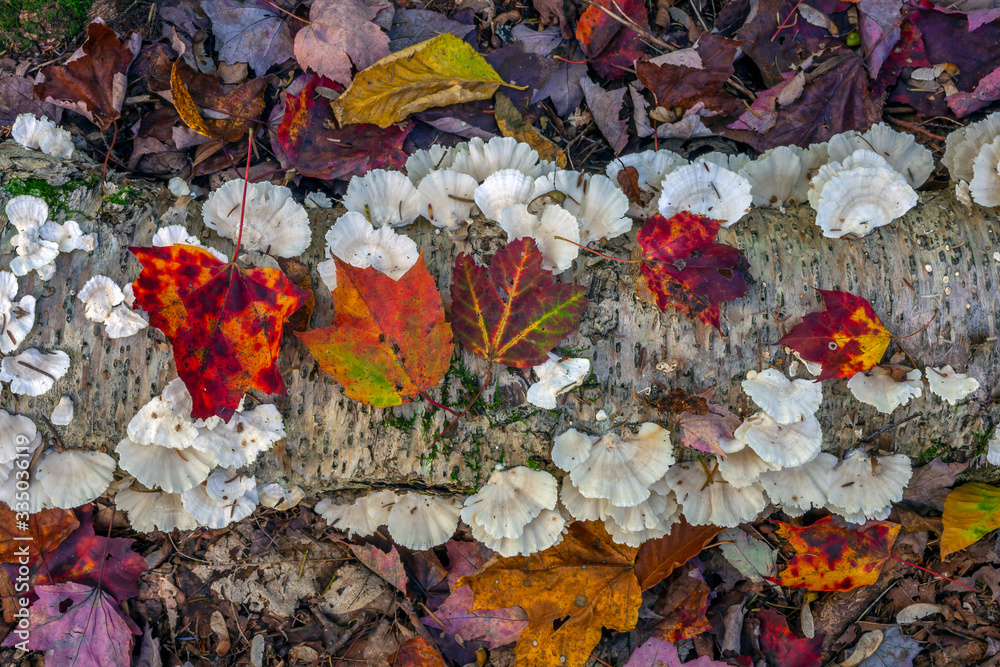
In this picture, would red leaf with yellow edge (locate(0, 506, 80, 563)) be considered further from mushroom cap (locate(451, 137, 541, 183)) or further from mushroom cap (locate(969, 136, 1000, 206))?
mushroom cap (locate(969, 136, 1000, 206))

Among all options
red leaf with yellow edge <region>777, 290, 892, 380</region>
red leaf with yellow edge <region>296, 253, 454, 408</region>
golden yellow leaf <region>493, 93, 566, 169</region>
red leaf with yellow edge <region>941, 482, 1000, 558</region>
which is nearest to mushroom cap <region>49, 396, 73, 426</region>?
red leaf with yellow edge <region>296, 253, 454, 408</region>

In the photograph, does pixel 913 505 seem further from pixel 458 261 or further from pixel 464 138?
pixel 464 138

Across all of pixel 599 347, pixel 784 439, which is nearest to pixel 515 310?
pixel 599 347

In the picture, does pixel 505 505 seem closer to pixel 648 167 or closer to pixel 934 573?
pixel 648 167

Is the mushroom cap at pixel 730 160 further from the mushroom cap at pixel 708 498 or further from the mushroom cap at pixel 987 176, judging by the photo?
the mushroom cap at pixel 708 498

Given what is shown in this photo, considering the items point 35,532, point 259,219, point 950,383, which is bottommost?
point 35,532

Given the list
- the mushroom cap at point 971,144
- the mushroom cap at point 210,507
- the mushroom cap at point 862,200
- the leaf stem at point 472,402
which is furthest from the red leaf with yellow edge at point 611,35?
the mushroom cap at point 210,507
